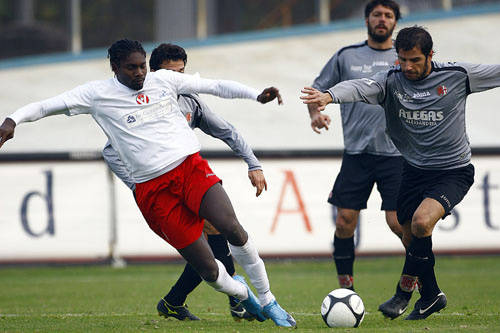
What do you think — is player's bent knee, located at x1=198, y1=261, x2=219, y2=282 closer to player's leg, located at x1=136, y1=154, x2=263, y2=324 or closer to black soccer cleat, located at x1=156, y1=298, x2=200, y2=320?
player's leg, located at x1=136, y1=154, x2=263, y2=324

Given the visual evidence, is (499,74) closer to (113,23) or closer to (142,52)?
(142,52)

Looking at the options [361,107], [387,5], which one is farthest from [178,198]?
[387,5]

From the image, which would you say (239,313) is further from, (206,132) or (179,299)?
(206,132)

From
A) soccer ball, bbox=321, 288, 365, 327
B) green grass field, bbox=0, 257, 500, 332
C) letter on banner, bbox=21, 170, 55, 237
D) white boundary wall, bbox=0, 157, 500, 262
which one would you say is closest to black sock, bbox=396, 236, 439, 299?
green grass field, bbox=0, 257, 500, 332

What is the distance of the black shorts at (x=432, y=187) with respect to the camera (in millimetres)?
6824

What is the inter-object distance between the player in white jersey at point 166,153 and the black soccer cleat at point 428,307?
1068mm

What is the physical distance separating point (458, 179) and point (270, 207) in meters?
6.35

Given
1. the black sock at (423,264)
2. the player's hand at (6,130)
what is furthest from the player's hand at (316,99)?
the player's hand at (6,130)

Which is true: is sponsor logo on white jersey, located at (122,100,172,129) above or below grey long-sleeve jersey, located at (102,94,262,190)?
above

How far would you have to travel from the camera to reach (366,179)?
8.43 m

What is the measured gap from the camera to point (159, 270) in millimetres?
12859

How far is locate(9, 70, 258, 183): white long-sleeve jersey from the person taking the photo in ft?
21.4

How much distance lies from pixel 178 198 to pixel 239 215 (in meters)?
6.57

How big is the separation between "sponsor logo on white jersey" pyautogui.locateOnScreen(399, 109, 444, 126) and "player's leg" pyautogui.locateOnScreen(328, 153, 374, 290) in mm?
1474
